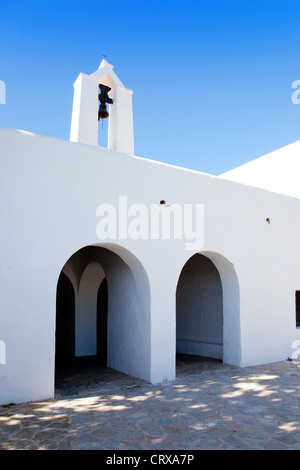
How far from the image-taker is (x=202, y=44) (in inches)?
307

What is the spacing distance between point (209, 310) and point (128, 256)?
378cm

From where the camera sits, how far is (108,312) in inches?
327

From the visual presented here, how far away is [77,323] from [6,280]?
16.5 ft

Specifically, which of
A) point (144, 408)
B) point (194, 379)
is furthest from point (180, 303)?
point (144, 408)

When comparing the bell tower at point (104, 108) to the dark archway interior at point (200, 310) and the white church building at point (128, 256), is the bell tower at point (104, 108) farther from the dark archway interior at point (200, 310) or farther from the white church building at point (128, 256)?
the dark archway interior at point (200, 310)

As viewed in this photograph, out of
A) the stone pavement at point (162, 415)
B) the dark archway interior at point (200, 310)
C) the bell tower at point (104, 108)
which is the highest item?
the bell tower at point (104, 108)

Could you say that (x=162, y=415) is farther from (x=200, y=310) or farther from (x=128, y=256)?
(x=200, y=310)

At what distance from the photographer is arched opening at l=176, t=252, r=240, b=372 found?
8.40m

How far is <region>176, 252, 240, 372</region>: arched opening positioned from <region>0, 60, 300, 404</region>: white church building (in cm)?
3

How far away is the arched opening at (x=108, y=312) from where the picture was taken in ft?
23.0

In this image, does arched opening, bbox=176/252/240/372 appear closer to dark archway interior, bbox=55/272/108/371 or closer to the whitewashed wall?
the whitewashed wall

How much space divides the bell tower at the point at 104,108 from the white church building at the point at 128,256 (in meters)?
0.02

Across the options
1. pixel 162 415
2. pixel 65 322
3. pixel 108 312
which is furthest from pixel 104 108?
pixel 65 322

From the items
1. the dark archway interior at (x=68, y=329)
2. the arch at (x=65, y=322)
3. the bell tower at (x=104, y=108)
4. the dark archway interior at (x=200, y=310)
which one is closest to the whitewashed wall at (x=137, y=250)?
the dark archway interior at (x=200, y=310)
